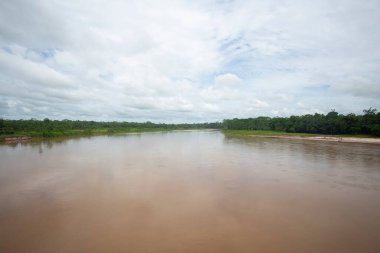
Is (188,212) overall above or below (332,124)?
below

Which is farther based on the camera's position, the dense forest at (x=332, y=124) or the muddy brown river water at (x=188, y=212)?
the dense forest at (x=332, y=124)

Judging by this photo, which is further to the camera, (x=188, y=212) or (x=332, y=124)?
(x=332, y=124)

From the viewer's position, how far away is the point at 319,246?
5.32 m

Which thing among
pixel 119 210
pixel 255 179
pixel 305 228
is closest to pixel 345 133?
pixel 255 179

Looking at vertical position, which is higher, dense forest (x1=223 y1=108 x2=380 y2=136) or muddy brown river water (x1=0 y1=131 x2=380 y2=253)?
dense forest (x1=223 y1=108 x2=380 y2=136)

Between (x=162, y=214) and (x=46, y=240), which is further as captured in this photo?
(x=162, y=214)

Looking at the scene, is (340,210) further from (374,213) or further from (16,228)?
(16,228)

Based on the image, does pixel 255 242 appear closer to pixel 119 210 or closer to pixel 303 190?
pixel 119 210

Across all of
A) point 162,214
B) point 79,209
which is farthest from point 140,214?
point 79,209

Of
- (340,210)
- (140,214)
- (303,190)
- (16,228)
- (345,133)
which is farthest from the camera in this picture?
(345,133)

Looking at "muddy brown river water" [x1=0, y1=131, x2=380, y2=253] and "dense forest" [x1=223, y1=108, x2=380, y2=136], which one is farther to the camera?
"dense forest" [x1=223, y1=108, x2=380, y2=136]

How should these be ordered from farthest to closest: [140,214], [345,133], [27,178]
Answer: [345,133]
[27,178]
[140,214]

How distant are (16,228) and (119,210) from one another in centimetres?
279

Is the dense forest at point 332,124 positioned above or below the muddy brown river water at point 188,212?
above
